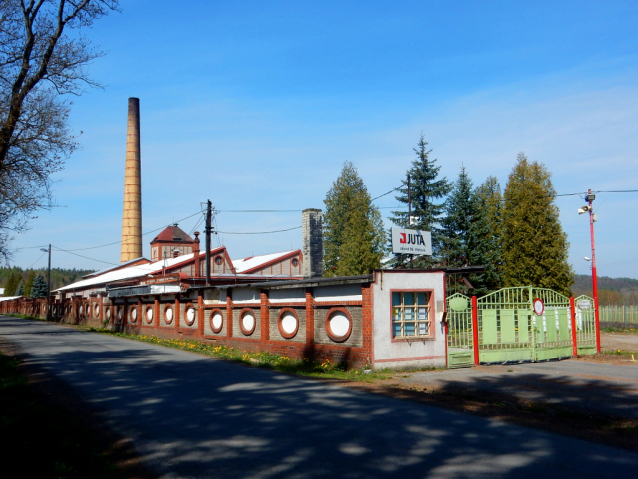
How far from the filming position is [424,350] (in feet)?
50.5

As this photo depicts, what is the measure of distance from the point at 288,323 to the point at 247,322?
294cm

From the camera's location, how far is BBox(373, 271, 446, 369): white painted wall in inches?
579

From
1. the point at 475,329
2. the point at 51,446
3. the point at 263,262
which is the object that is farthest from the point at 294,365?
the point at 263,262

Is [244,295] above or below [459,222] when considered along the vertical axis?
below

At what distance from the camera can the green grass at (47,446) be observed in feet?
19.4

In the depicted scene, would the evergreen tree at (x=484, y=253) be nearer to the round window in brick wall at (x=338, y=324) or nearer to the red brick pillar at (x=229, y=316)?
the red brick pillar at (x=229, y=316)

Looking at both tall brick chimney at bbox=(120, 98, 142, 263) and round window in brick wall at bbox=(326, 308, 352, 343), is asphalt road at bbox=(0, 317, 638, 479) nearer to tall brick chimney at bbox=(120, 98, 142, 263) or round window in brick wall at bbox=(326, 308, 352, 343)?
round window in brick wall at bbox=(326, 308, 352, 343)

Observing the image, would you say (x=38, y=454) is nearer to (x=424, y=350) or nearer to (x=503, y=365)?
(x=424, y=350)

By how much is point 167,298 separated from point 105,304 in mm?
13582

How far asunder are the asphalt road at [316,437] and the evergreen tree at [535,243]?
28.6m

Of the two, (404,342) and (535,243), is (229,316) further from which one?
(535,243)

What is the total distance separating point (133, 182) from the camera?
190ft

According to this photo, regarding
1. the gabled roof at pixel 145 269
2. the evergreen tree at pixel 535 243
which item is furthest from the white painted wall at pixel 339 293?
the gabled roof at pixel 145 269

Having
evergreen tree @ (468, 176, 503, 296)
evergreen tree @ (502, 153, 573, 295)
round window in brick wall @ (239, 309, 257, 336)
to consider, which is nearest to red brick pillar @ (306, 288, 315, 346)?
round window in brick wall @ (239, 309, 257, 336)
